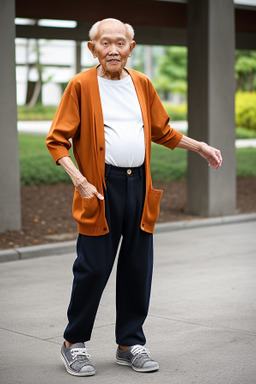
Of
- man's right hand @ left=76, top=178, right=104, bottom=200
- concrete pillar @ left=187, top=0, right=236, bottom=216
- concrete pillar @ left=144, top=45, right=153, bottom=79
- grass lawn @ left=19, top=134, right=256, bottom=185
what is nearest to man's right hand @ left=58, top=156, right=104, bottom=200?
man's right hand @ left=76, top=178, right=104, bottom=200

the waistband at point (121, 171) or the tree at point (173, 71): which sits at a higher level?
the tree at point (173, 71)

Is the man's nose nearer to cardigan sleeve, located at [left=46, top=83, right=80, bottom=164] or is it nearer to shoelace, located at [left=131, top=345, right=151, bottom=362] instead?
cardigan sleeve, located at [left=46, top=83, right=80, bottom=164]

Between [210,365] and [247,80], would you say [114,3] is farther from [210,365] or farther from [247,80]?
[247,80]

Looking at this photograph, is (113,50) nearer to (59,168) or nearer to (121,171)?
(121,171)

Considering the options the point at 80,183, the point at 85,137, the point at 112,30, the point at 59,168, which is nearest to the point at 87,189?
the point at 80,183

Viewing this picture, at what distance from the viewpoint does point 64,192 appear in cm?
1424

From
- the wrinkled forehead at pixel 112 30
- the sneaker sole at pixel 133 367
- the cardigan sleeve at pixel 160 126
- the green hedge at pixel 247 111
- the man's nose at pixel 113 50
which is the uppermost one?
the green hedge at pixel 247 111

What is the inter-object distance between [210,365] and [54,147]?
5.38 feet

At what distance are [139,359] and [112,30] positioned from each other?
1.94 m

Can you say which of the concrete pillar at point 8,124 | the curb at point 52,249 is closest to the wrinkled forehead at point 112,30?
the curb at point 52,249

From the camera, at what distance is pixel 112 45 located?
429 centimetres

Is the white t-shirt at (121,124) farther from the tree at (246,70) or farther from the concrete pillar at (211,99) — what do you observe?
the tree at (246,70)

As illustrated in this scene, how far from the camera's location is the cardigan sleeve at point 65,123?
4277mm

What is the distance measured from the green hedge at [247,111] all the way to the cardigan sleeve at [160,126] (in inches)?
1007
